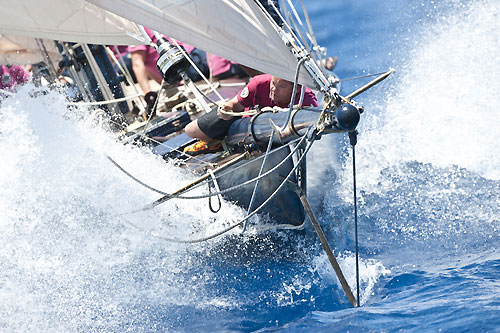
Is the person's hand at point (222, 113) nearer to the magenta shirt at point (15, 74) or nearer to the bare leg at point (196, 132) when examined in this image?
the bare leg at point (196, 132)

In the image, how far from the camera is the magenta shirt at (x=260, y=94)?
4098 millimetres

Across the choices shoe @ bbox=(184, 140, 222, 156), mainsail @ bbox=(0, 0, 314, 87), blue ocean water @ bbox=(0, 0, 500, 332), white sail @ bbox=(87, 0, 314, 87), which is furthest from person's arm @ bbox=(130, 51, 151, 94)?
white sail @ bbox=(87, 0, 314, 87)

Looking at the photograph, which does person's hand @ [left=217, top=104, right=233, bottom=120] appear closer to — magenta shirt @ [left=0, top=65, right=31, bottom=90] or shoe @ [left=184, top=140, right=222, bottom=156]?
shoe @ [left=184, top=140, right=222, bottom=156]

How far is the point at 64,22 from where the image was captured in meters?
4.41

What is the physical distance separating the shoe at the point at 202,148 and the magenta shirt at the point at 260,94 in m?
0.40

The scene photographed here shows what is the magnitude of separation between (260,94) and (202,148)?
2.08 ft

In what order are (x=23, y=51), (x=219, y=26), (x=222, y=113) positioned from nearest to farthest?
1. (x=219, y=26)
2. (x=222, y=113)
3. (x=23, y=51)

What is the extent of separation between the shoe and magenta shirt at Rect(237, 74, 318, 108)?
403mm

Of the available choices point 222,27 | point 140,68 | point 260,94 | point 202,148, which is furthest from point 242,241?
point 140,68

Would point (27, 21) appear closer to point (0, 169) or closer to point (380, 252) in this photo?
point (0, 169)

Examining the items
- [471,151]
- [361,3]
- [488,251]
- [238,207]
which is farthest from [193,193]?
[361,3]

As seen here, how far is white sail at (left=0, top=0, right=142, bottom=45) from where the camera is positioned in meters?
4.29

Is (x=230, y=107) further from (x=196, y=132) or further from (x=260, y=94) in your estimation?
(x=196, y=132)

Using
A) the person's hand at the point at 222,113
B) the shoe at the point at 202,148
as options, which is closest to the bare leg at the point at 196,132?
the shoe at the point at 202,148
